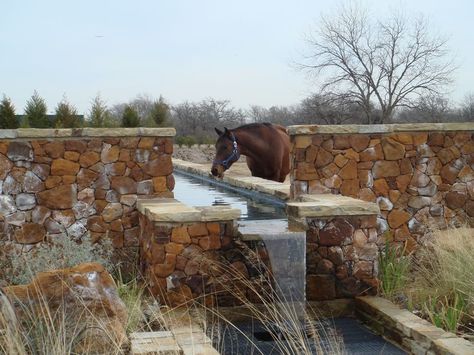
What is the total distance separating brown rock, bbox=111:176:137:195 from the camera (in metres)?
7.16

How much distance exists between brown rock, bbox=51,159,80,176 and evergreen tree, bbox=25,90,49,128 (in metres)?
2.53

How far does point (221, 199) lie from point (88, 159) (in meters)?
2.53

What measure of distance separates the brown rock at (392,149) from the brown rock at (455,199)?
81cm

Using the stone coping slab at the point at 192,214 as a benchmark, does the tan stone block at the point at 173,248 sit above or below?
below

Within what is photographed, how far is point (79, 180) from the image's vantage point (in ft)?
23.1

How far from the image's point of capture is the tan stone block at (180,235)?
554cm

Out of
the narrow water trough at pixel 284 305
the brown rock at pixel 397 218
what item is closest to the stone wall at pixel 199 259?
the narrow water trough at pixel 284 305

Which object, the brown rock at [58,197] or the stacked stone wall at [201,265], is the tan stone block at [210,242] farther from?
the brown rock at [58,197]

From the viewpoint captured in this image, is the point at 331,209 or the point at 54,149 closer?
the point at 331,209

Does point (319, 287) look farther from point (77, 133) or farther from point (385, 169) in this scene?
point (77, 133)

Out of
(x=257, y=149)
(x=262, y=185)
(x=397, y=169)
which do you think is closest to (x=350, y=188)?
(x=397, y=169)

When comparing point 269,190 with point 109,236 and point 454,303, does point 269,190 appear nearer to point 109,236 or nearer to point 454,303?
point 109,236

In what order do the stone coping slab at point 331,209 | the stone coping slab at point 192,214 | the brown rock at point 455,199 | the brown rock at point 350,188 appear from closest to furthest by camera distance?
the stone coping slab at point 192,214 < the stone coping slab at point 331,209 < the brown rock at point 350,188 < the brown rock at point 455,199

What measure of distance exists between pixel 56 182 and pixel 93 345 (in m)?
3.46
